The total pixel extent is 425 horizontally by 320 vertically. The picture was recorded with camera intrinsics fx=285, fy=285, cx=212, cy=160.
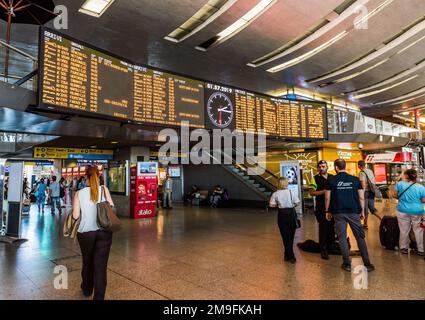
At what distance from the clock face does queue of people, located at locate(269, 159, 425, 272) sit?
242 centimetres

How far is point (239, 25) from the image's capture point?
8664 mm

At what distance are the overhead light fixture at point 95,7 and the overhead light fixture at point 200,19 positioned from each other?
2.00 metres

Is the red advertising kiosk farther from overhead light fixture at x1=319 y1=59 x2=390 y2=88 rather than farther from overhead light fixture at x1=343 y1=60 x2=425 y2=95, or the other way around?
overhead light fixture at x1=343 y1=60 x2=425 y2=95

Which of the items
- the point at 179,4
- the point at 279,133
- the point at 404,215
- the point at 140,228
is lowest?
the point at 140,228

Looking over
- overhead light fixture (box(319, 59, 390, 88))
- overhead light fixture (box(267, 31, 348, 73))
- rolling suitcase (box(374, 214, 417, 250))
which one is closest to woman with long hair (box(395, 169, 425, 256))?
rolling suitcase (box(374, 214, 417, 250))

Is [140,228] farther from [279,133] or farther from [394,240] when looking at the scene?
[394,240]

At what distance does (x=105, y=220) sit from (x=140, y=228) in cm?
594

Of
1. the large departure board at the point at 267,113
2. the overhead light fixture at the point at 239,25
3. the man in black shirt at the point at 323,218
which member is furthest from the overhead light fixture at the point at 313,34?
the man in black shirt at the point at 323,218

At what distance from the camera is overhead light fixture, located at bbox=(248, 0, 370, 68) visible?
27.8 ft

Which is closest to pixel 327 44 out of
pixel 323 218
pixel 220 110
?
pixel 220 110

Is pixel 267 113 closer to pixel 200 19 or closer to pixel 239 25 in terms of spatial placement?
pixel 239 25

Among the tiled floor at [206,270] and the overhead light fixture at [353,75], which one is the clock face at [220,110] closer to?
the tiled floor at [206,270]
